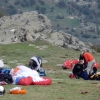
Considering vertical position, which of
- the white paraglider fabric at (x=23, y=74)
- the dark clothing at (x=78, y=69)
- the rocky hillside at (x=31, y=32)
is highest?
the white paraglider fabric at (x=23, y=74)

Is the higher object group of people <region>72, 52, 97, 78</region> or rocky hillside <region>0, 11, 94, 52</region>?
group of people <region>72, 52, 97, 78</region>

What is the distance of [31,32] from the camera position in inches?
1870

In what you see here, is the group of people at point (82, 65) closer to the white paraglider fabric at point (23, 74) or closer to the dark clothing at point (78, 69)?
the dark clothing at point (78, 69)

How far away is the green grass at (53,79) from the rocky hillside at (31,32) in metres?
1.90

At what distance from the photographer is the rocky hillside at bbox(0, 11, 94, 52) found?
45844 millimetres

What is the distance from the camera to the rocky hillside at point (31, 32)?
4584 cm

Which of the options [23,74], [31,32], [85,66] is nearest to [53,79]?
[85,66]

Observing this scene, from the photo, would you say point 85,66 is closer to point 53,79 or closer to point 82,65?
point 82,65

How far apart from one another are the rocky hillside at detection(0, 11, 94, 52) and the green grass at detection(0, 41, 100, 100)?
1.90 metres

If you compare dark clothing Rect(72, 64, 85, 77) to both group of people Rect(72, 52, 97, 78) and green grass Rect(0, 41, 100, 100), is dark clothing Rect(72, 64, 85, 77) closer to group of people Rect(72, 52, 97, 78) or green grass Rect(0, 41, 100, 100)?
group of people Rect(72, 52, 97, 78)

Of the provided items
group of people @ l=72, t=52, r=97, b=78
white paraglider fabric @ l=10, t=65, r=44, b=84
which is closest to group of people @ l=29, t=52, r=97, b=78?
group of people @ l=72, t=52, r=97, b=78

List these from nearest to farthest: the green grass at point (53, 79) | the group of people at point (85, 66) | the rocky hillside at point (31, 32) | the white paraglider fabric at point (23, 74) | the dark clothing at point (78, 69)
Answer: the green grass at point (53, 79) → the white paraglider fabric at point (23, 74) → the group of people at point (85, 66) → the dark clothing at point (78, 69) → the rocky hillside at point (31, 32)

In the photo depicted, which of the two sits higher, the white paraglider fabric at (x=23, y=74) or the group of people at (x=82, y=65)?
the white paraglider fabric at (x=23, y=74)

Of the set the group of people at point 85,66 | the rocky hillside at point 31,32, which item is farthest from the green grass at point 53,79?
the rocky hillside at point 31,32
